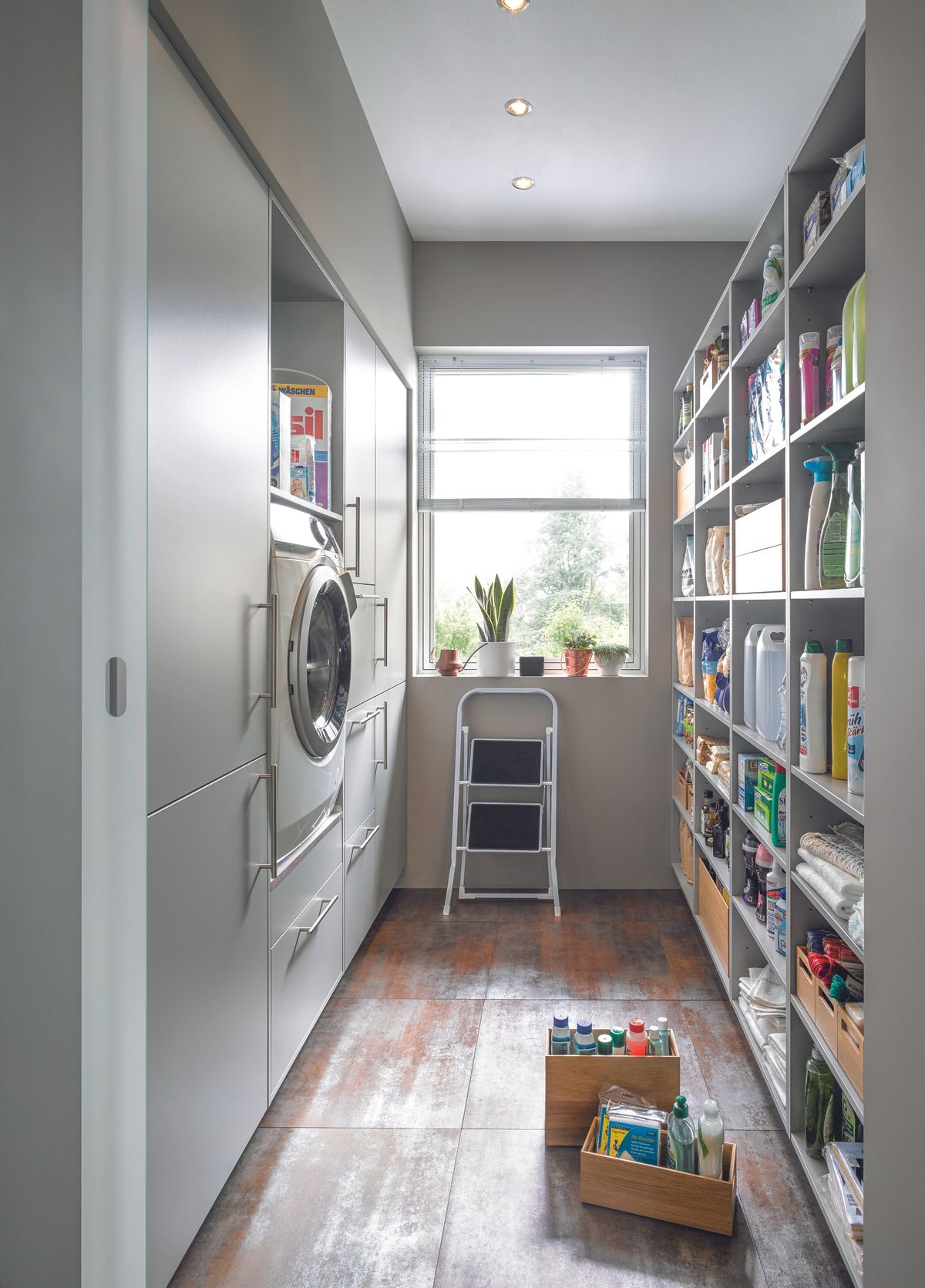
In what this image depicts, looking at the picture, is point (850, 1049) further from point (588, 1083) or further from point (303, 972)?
point (303, 972)

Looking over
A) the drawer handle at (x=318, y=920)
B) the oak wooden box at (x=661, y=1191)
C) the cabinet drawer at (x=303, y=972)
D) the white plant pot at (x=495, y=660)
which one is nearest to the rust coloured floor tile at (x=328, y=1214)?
the cabinet drawer at (x=303, y=972)

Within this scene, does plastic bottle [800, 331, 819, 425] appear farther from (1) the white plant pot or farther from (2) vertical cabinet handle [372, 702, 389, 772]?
(1) the white plant pot

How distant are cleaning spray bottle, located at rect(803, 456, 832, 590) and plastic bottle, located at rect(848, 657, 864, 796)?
0.23 m

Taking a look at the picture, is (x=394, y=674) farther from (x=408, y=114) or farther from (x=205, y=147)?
(x=205, y=147)

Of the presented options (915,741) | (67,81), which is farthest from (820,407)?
(67,81)

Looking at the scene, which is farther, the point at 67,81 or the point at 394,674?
the point at 394,674

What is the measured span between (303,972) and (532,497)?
2.36 meters

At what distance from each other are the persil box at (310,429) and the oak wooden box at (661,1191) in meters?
1.65

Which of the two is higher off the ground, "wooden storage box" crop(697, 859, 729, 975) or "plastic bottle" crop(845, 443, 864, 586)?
"plastic bottle" crop(845, 443, 864, 586)

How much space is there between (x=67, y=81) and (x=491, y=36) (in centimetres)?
166

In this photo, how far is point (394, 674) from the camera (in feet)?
11.1

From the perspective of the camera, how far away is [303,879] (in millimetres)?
2088

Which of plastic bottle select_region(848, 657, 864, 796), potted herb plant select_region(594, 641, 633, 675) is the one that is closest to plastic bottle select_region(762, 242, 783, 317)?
plastic bottle select_region(848, 657, 864, 796)

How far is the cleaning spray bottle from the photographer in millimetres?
1693
